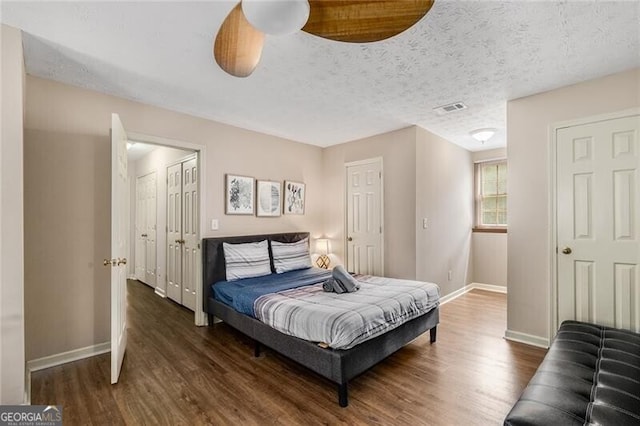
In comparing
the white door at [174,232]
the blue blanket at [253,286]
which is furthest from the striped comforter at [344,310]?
the white door at [174,232]

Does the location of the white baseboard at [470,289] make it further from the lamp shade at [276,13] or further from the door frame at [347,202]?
the lamp shade at [276,13]

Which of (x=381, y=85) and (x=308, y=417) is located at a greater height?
(x=381, y=85)

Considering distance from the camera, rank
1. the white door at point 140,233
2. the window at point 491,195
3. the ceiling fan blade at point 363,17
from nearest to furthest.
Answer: the ceiling fan blade at point 363,17, the window at point 491,195, the white door at point 140,233

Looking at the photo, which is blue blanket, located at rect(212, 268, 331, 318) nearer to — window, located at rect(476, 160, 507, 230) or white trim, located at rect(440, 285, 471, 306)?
white trim, located at rect(440, 285, 471, 306)

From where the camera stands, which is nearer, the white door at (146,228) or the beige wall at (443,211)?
the beige wall at (443,211)

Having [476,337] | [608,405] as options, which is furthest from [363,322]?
[476,337]

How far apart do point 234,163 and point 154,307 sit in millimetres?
2389

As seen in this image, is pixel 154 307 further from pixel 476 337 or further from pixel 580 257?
pixel 580 257

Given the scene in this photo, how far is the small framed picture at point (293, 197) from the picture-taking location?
4.61 m

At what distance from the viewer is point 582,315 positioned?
9.07 feet

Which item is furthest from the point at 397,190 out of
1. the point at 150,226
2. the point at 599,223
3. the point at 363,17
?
the point at 150,226

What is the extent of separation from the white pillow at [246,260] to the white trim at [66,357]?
1336 millimetres

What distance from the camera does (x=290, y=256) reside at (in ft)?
13.3

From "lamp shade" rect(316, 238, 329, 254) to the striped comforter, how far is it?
1.80 metres
